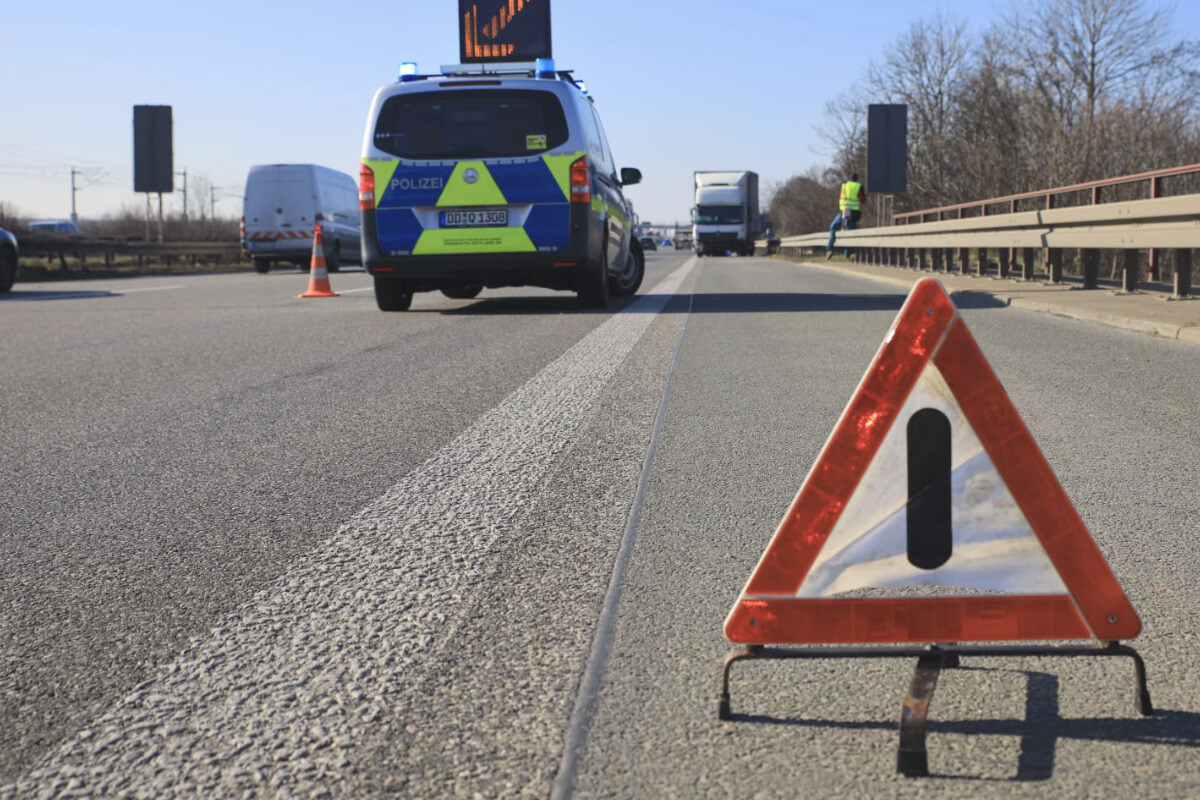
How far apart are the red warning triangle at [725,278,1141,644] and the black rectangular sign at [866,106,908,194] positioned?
35.4m

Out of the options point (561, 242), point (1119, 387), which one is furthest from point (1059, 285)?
point (1119, 387)

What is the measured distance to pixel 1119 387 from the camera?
6641 mm

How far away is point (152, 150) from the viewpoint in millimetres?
46406

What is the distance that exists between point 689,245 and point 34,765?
137 m

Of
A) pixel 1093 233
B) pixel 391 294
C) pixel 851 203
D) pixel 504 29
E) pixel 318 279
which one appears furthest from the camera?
pixel 851 203

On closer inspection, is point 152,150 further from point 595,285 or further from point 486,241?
point 486,241

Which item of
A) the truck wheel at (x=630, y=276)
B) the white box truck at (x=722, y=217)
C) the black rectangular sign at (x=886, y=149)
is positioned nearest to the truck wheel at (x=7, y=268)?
the truck wheel at (x=630, y=276)

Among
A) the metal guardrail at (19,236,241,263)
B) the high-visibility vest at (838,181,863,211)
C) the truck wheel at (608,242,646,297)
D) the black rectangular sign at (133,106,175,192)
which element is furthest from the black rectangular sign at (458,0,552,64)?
the black rectangular sign at (133,106,175,192)

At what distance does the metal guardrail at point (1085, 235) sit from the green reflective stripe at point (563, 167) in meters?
4.77

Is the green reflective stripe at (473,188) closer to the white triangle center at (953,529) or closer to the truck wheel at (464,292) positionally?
the truck wheel at (464,292)

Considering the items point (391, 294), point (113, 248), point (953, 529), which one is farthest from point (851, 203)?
point (953, 529)

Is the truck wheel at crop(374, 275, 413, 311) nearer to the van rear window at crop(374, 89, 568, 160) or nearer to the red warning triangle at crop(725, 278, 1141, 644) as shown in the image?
the van rear window at crop(374, 89, 568, 160)

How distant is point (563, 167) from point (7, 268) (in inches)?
398

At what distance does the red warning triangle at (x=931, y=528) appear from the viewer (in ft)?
7.89
